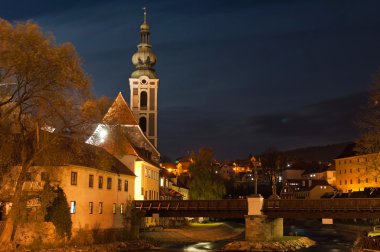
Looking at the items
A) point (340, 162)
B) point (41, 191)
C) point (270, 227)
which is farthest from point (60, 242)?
point (340, 162)

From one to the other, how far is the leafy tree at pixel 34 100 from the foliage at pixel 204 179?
54.2 meters

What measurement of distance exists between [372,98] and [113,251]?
23581 mm

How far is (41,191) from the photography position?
1591 inches

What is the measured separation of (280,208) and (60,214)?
21.5 meters

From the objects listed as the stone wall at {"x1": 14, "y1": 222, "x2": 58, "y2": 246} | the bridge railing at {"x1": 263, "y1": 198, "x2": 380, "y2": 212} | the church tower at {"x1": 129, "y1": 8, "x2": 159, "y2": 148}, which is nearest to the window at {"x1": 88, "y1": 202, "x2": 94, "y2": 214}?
the stone wall at {"x1": 14, "y1": 222, "x2": 58, "y2": 246}

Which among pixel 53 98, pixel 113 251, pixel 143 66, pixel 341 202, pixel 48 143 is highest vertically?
pixel 143 66

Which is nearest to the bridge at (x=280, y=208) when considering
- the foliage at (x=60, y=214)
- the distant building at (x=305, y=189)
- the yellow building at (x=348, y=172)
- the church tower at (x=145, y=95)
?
the foliage at (x=60, y=214)

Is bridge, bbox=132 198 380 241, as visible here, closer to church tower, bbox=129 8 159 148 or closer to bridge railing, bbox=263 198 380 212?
bridge railing, bbox=263 198 380 212

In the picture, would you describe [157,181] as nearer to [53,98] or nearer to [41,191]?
[41,191]

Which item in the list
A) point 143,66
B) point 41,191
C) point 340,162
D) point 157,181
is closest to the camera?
point 41,191

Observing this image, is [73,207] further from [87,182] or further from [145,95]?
[145,95]

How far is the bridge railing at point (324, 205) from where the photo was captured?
52625 millimetres

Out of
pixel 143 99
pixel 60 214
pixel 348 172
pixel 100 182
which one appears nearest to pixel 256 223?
pixel 100 182

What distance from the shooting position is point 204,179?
300ft
